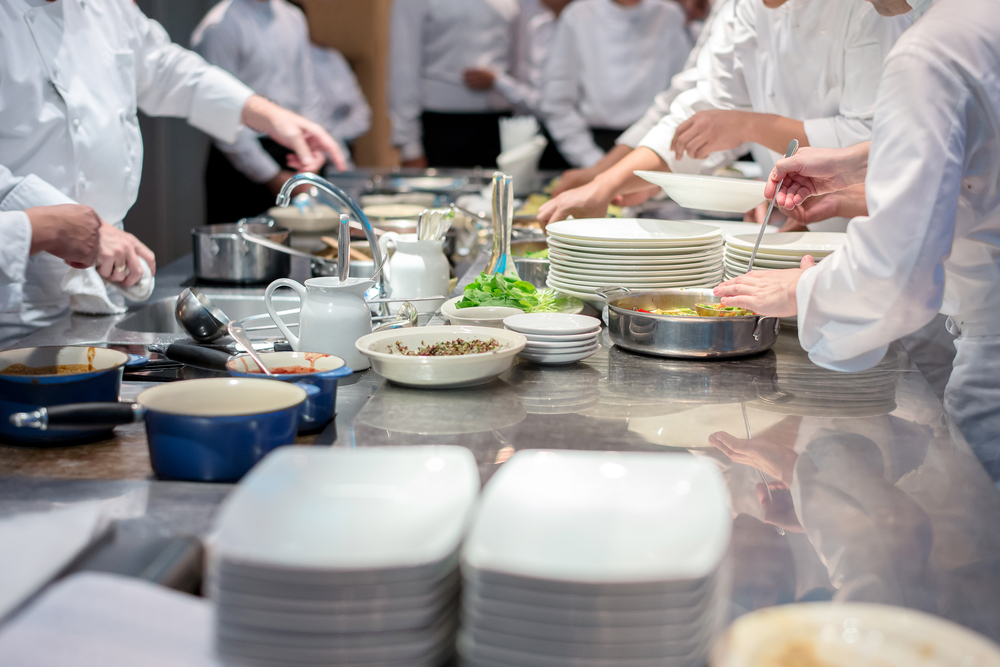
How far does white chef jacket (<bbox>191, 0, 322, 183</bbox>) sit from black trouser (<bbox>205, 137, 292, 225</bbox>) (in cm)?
16

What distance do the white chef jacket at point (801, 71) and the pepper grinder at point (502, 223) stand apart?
2.23 ft

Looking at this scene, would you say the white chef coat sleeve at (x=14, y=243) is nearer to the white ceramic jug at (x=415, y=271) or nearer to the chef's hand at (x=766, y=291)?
the white ceramic jug at (x=415, y=271)

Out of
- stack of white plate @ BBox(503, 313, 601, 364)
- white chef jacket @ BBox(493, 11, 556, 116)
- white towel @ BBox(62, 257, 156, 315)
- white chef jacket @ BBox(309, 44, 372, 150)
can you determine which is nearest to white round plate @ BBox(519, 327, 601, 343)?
stack of white plate @ BBox(503, 313, 601, 364)

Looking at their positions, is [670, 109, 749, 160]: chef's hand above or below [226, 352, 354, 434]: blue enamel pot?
above

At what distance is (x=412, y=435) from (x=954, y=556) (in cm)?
59

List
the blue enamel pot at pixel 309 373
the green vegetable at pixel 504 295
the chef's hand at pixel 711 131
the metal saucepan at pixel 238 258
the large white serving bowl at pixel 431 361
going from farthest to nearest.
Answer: the metal saucepan at pixel 238 258 < the chef's hand at pixel 711 131 < the green vegetable at pixel 504 295 < the large white serving bowl at pixel 431 361 < the blue enamel pot at pixel 309 373

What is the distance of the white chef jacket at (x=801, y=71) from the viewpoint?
69.6 inches

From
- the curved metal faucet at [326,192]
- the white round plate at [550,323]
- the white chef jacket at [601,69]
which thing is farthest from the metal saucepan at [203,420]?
the white chef jacket at [601,69]

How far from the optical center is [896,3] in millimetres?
1196

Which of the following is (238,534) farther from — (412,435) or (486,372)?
(486,372)

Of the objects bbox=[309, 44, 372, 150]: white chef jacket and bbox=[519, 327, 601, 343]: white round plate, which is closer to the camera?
bbox=[519, 327, 601, 343]: white round plate

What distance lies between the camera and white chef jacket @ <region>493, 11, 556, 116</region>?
5.05 meters

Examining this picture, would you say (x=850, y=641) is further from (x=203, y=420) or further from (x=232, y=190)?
(x=232, y=190)

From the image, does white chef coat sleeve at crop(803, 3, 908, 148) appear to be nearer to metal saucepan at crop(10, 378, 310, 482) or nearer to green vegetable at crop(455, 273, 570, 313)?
green vegetable at crop(455, 273, 570, 313)
